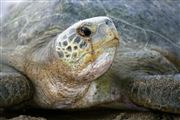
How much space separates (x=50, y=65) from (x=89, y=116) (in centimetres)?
45

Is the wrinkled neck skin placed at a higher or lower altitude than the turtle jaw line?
lower

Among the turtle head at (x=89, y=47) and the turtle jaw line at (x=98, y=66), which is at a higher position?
the turtle head at (x=89, y=47)

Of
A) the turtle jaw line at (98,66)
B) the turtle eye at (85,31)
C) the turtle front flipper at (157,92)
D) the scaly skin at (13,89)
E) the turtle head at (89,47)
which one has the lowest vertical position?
the turtle front flipper at (157,92)

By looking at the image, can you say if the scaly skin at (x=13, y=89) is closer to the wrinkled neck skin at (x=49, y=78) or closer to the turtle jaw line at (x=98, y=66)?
the wrinkled neck skin at (x=49, y=78)

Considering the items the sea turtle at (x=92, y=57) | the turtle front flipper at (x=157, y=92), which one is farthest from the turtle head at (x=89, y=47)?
the turtle front flipper at (x=157, y=92)

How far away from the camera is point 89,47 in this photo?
2.39 metres

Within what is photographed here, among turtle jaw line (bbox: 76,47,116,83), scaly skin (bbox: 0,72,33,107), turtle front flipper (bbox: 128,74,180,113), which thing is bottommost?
turtle front flipper (bbox: 128,74,180,113)

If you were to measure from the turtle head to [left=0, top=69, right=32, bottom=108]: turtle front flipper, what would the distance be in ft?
1.39

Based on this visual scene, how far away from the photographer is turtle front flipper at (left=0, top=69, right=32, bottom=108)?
8.68 ft

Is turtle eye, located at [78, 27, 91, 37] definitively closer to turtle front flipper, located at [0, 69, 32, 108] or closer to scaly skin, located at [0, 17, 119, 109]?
scaly skin, located at [0, 17, 119, 109]

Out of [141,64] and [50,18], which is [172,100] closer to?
[141,64]

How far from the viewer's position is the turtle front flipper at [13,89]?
2646 mm

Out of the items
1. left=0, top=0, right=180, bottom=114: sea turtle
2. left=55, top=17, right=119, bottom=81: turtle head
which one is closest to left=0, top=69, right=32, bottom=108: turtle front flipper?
left=0, top=0, right=180, bottom=114: sea turtle

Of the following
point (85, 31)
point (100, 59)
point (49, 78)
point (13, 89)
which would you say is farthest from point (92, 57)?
point (13, 89)
